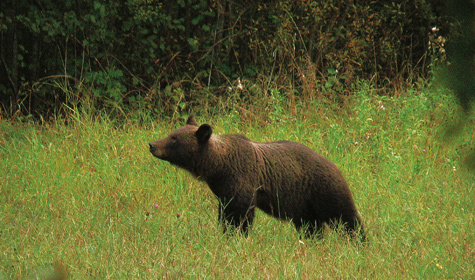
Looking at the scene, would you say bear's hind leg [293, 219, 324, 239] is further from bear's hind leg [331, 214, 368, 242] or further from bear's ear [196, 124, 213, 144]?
bear's ear [196, 124, 213, 144]

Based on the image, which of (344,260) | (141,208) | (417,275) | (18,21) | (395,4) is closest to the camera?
(417,275)

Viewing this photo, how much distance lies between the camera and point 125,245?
14.3ft

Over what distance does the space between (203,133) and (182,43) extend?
542 cm

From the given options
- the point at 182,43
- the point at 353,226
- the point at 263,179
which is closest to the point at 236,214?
the point at 263,179

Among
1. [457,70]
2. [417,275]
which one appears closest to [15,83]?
[417,275]

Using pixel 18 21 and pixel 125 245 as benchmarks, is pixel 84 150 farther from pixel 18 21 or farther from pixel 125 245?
pixel 18 21

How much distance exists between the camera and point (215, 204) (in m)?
5.71

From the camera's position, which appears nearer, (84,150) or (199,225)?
(199,225)

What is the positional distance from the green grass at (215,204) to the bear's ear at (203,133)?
733 millimetres

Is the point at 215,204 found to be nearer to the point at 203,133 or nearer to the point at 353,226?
the point at 203,133

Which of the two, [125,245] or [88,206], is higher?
[125,245]

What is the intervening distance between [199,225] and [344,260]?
4.39ft

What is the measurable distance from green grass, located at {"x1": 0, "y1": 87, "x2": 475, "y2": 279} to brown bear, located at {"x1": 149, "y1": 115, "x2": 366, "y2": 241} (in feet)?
0.59

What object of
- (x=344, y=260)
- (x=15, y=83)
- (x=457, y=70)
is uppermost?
(x=457, y=70)
